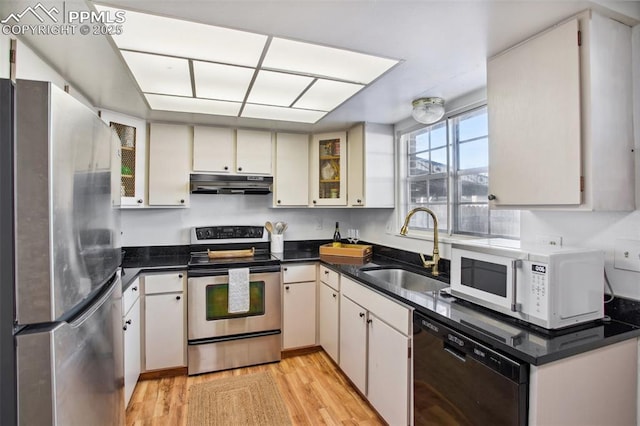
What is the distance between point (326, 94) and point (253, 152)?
129 centimetres

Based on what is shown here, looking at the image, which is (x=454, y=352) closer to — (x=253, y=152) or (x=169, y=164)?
(x=253, y=152)

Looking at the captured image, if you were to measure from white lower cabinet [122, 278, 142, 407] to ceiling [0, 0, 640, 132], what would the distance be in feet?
4.74

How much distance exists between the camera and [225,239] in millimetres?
3303

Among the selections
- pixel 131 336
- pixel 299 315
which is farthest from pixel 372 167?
pixel 131 336

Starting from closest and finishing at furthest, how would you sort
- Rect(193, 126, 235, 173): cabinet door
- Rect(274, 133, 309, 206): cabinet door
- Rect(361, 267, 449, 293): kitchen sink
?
1. Rect(361, 267, 449, 293): kitchen sink
2. Rect(193, 126, 235, 173): cabinet door
3. Rect(274, 133, 309, 206): cabinet door

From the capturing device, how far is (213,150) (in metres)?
3.05

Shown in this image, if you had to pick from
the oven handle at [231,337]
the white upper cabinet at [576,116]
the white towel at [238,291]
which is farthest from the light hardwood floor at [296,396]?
the white upper cabinet at [576,116]

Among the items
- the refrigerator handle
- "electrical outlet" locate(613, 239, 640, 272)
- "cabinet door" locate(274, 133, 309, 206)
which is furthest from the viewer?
"cabinet door" locate(274, 133, 309, 206)

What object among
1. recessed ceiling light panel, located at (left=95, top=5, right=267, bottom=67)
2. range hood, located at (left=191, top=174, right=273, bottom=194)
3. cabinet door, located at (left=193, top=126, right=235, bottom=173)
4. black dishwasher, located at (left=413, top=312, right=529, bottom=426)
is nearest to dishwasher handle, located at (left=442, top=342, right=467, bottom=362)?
black dishwasher, located at (left=413, top=312, right=529, bottom=426)

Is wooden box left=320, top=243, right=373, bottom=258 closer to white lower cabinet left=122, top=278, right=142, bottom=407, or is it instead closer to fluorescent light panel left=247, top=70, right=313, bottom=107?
fluorescent light panel left=247, top=70, right=313, bottom=107

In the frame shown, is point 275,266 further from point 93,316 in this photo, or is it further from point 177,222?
point 93,316

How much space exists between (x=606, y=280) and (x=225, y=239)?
298 cm

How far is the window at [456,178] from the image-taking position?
218 cm

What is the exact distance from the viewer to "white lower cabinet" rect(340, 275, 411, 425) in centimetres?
180
